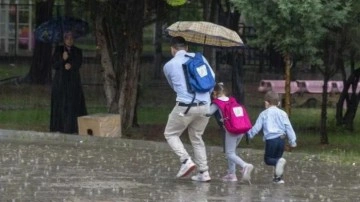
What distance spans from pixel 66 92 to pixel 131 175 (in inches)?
230

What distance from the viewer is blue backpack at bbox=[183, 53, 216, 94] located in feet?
36.8

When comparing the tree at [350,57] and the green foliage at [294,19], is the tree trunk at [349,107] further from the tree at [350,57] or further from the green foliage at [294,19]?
the green foliage at [294,19]

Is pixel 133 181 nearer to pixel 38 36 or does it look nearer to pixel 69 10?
pixel 38 36

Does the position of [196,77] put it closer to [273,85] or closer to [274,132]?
[274,132]

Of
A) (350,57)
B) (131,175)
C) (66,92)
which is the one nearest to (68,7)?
(66,92)

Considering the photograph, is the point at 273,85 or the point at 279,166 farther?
the point at 273,85

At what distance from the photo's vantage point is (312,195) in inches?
432

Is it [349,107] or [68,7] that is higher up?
[68,7]

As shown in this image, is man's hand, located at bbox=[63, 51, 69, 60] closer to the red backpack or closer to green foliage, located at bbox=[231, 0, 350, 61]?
green foliage, located at bbox=[231, 0, 350, 61]

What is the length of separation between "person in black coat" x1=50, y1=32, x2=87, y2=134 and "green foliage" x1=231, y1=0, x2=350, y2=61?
3348mm

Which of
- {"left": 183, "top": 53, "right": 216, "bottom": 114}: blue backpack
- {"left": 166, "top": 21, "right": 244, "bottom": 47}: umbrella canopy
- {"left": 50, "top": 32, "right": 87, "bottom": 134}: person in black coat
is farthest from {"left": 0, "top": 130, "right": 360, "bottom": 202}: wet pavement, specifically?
{"left": 166, "top": 21, "right": 244, "bottom": 47}: umbrella canopy

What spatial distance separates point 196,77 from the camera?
36.8 ft

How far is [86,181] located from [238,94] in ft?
26.5

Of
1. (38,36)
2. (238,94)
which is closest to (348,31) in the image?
(238,94)
